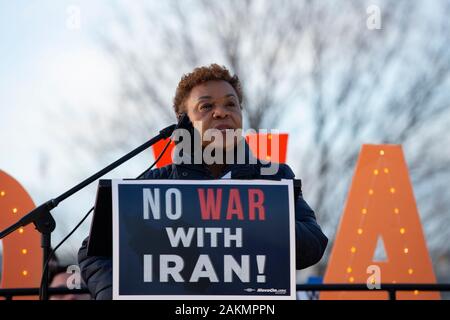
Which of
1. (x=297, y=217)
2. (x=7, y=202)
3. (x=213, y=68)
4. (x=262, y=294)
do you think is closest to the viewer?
(x=262, y=294)

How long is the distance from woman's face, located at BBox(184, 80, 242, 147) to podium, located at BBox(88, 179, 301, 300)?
754 mm

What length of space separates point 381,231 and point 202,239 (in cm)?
410

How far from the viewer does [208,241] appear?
333cm

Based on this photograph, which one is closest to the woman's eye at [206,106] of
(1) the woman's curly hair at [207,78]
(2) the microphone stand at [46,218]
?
(1) the woman's curly hair at [207,78]

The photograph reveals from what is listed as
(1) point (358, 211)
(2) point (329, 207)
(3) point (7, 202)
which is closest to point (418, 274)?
(1) point (358, 211)

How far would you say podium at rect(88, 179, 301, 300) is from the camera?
3.29 m

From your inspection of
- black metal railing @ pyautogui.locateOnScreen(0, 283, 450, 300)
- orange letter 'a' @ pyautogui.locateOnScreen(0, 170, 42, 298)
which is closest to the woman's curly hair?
black metal railing @ pyautogui.locateOnScreen(0, 283, 450, 300)

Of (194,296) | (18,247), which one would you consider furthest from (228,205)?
(18,247)

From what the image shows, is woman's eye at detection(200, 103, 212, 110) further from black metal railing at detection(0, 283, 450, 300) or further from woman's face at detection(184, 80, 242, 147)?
black metal railing at detection(0, 283, 450, 300)

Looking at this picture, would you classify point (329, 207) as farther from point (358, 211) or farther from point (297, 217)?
point (297, 217)

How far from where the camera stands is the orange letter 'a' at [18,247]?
6.89m

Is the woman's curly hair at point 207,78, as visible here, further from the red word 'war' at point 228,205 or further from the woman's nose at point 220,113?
the red word 'war' at point 228,205

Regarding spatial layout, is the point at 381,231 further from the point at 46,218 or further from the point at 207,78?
the point at 46,218
